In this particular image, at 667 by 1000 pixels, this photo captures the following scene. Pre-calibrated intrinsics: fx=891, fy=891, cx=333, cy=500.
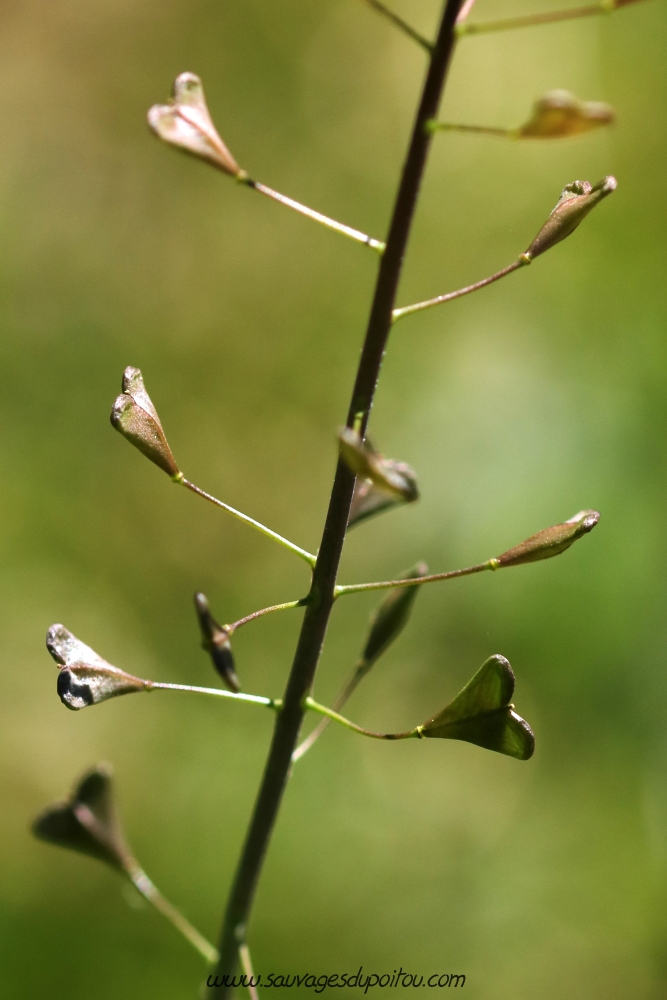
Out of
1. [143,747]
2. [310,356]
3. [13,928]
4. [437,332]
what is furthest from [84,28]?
[13,928]

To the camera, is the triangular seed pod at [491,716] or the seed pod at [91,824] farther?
the seed pod at [91,824]

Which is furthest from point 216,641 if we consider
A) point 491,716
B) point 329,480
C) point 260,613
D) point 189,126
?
point 329,480

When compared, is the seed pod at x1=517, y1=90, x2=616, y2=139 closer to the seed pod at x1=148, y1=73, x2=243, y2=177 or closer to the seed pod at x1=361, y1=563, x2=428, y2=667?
the seed pod at x1=148, y1=73, x2=243, y2=177

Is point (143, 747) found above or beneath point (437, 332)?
beneath

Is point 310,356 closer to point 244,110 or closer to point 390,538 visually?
point 390,538

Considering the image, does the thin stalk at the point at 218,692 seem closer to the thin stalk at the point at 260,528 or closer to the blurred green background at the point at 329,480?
the thin stalk at the point at 260,528

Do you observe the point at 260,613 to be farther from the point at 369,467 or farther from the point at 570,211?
the point at 570,211

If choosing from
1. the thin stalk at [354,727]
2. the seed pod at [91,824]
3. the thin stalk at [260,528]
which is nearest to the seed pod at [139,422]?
the thin stalk at [260,528]
